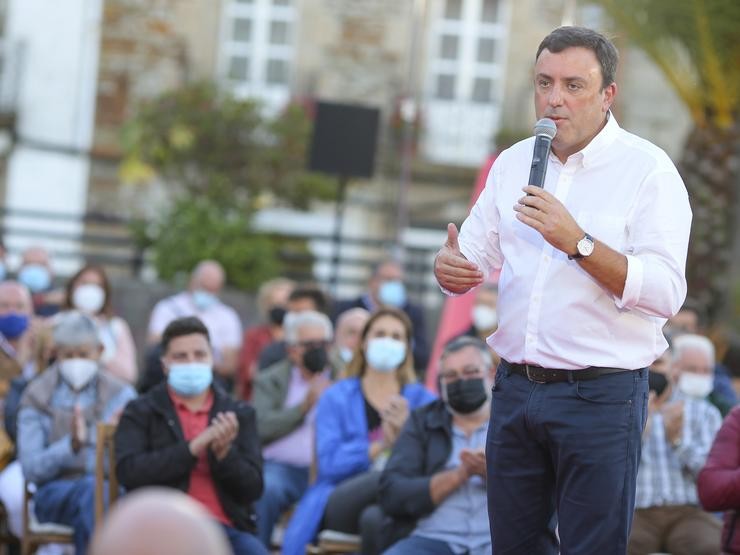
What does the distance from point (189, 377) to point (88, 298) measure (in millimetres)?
3480

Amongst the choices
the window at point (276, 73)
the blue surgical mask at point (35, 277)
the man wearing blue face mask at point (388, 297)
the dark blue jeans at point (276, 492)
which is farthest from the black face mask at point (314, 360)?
the window at point (276, 73)

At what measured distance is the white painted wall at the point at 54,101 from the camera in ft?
67.7

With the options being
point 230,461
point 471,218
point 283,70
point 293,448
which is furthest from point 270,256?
point 471,218

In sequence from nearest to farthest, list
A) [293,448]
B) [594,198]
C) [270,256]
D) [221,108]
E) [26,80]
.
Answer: [594,198] → [293,448] → [270,256] → [221,108] → [26,80]

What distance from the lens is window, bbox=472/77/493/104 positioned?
22078mm

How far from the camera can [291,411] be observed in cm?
804

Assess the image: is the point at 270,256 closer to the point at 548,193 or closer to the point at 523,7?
the point at 523,7

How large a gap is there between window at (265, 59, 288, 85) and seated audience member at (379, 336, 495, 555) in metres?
15.4

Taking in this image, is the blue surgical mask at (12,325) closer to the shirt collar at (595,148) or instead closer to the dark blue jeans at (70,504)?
the dark blue jeans at (70,504)

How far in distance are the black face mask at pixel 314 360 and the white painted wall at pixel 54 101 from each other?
1274cm

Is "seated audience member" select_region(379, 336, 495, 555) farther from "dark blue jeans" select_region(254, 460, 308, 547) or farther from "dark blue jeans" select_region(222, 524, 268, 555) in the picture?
"dark blue jeans" select_region(254, 460, 308, 547)

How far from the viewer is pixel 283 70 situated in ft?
71.1

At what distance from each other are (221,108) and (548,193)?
15.6m

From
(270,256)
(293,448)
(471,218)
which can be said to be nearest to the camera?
(471,218)
